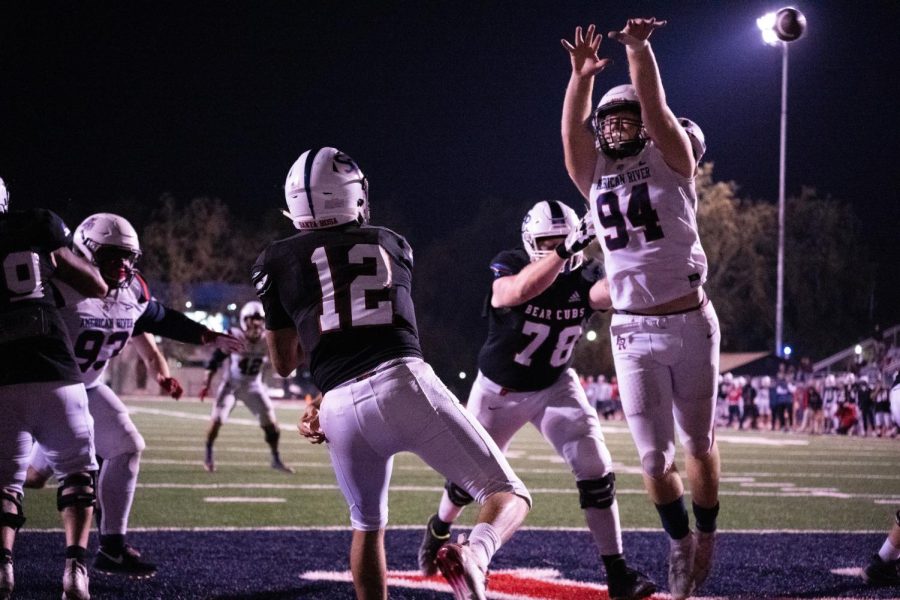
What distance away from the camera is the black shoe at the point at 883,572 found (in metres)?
5.79

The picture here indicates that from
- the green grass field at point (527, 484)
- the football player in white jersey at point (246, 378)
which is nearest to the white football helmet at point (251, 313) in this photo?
the football player in white jersey at point (246, 378)

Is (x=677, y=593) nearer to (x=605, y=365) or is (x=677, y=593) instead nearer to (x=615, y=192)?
(x=615, y=192)

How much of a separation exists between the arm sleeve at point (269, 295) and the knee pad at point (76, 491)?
5.48 feet

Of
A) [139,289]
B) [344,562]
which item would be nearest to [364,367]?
[344,562]

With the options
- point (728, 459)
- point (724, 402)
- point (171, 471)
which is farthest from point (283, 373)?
point (724, 402)

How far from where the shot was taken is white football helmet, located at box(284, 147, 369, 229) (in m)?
4.17

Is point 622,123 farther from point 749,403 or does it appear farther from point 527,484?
point 749,403

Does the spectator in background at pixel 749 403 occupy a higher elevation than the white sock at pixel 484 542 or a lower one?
lower

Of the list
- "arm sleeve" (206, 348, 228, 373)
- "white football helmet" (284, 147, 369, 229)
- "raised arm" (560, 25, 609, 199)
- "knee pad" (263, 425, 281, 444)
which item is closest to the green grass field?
"knee pad" (263, 425, 281, 444)

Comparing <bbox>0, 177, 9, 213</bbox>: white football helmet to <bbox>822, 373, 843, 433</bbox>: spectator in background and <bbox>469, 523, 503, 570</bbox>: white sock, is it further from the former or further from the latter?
<bbox>822, 373, 843, 433</bbox>: spectator in background

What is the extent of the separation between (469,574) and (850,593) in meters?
2.87

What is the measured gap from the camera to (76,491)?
5238mm

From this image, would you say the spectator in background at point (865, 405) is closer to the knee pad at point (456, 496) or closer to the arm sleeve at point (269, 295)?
the knee pad at point (456, 496)

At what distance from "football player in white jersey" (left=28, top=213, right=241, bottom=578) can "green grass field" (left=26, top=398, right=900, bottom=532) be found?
191 cm
